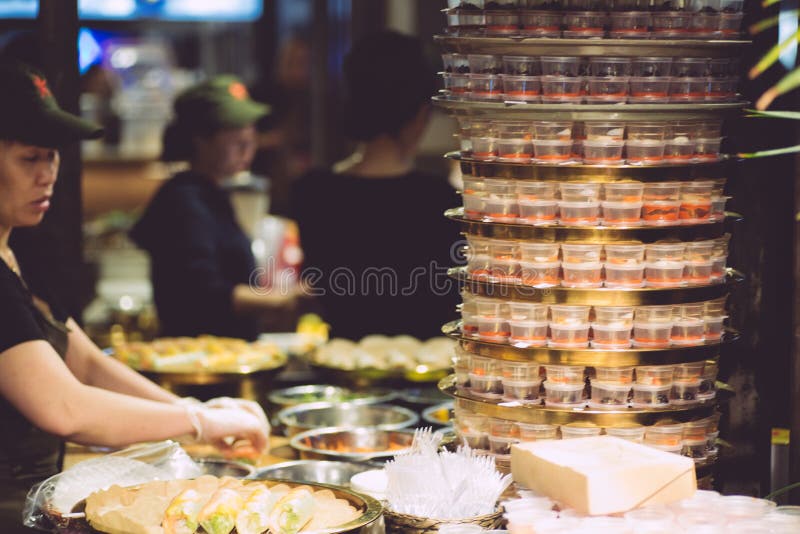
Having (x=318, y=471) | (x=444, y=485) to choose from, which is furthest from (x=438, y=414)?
(x=444, y=485)

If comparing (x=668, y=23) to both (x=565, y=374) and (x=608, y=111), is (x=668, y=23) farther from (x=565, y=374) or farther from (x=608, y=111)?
(x=565, y=374)

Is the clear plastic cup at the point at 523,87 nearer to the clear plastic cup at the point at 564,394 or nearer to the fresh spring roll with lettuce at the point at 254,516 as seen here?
the clear plastic cup at the point at 564,394

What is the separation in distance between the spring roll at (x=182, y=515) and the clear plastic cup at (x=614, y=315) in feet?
3.22

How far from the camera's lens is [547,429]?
8.66 feet

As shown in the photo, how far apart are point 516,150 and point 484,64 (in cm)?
22

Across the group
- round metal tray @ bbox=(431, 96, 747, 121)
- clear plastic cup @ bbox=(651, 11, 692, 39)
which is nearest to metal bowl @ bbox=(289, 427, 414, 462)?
round metal tray @ bbox=(431, 96, 747, 121)

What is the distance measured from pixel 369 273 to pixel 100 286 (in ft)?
12.9

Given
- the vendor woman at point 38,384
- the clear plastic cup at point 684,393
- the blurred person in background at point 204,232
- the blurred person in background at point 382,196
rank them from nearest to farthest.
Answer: the clear plastic cup at point 684,393 < the vendor woman at point 38,384 < the blurred person in background at point 382,196 < the blurred person in background at point 204,232

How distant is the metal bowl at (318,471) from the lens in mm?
3146

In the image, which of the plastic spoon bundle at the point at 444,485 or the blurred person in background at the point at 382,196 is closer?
the plastic spoon bundle at the point at 444,485

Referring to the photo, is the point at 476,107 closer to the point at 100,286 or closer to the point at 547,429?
the point at 547,429

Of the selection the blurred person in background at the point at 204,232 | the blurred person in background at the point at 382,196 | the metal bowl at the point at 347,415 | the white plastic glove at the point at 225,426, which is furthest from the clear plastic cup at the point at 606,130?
the blurred person in background at the point at 204,232

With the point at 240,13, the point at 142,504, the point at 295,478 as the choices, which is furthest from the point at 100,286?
the point at 142,504

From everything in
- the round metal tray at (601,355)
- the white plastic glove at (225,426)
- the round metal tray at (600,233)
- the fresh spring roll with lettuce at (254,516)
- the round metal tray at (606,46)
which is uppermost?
the round metal tray at (606,46)
